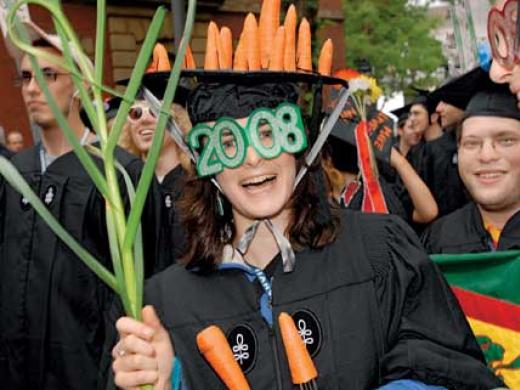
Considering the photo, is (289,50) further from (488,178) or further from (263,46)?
(488,178)

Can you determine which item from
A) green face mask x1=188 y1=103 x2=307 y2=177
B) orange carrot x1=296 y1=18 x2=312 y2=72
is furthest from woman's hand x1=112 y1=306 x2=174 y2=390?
orange carrot x1=296 y1=18 x2=312 y2=72

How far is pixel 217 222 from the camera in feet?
8.68

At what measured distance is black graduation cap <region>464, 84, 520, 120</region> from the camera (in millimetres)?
3633

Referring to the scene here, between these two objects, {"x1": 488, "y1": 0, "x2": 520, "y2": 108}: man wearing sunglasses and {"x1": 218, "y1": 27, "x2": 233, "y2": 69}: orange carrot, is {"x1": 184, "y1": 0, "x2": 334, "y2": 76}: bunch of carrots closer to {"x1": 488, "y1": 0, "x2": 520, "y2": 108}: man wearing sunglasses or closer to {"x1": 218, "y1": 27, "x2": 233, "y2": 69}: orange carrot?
{"x1": 218, "y1": 27, "x2": 233, "y2": 69}: orange carrot

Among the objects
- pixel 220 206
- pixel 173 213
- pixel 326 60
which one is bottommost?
pixel 173 213

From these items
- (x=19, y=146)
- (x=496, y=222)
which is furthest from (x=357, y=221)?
(x=19, y=146)

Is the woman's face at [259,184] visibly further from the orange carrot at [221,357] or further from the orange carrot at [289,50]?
the orange carrot at [221,357]

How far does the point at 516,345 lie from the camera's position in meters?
3.11

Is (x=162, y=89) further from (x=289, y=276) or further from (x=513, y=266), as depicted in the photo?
(x=513, y=266)

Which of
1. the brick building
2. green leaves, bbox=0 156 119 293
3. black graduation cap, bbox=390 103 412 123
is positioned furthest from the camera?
the brick building

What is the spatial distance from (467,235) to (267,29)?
162 centimetres

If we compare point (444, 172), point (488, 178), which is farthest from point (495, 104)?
point (444, 172)

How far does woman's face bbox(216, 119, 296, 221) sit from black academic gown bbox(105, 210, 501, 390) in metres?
0.18

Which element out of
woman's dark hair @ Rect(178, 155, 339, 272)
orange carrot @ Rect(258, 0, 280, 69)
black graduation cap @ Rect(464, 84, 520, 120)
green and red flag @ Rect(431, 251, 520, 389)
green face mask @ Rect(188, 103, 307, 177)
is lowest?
green and red flag @ Rect(431, 251, 520, 389)
